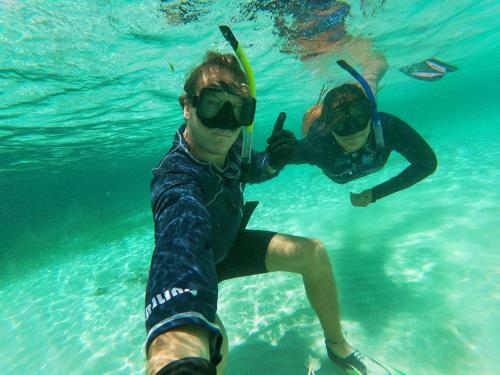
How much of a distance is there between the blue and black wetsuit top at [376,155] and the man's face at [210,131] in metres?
2.55

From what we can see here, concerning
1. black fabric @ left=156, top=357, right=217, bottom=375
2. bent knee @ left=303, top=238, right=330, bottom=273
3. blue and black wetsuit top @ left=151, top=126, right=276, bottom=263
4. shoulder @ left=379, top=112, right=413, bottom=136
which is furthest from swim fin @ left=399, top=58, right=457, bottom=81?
black fabric @ left=156, top=357, right=217, bottom=375

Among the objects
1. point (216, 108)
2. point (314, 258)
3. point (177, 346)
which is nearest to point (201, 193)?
point (216, 108)

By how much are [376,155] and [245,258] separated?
340 centimetres

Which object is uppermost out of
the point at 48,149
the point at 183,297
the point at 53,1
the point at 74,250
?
the point at 53,1

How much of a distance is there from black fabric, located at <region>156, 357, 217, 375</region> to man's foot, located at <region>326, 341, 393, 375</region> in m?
3.30

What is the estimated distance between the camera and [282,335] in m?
4.91

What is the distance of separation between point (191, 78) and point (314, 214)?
404 inches

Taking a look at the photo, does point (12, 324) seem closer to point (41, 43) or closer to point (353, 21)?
point (41, 43)

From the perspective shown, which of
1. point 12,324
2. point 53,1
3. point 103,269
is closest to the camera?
point 53,1

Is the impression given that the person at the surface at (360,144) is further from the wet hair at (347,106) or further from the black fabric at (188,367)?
the black fabric at (188,367)

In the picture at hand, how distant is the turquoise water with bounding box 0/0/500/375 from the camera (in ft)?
15.3

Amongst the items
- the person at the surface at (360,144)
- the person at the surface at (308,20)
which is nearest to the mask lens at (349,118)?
the person at the surface at (360,144)

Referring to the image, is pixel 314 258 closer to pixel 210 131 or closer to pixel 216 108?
pixel 210 131

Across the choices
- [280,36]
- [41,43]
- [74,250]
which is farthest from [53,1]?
[74,250]
